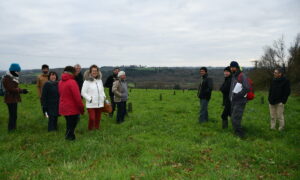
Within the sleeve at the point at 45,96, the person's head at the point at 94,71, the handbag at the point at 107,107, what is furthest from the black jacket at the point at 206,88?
the sleeve at the point at 45,96

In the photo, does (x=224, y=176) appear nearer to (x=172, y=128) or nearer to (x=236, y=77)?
(x=236, y=77)

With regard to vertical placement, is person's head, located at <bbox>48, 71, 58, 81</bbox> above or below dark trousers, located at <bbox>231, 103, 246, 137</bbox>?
above

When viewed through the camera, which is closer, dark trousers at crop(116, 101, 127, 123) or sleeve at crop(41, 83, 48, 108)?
sleeve at crop(41, 83, 48, 108)

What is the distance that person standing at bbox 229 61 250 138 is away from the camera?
24.0 ft

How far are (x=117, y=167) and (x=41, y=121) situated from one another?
676cm

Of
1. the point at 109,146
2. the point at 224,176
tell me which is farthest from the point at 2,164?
the point at 224,176

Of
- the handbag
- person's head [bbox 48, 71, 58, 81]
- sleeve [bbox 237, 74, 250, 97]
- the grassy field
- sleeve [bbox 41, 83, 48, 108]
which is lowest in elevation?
the grassy field

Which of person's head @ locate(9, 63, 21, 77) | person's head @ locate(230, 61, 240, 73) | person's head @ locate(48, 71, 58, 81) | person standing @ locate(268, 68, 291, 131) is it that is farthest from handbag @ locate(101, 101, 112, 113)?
person standing @ locate(268, 68, 291, 131)

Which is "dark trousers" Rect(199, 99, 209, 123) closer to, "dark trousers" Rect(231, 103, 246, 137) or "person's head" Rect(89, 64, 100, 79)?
"dark trousers" Rect(231, 103, 246, 137)

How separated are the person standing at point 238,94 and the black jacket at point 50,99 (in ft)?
20.0

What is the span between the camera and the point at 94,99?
7.93 m

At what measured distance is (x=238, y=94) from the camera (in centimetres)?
738

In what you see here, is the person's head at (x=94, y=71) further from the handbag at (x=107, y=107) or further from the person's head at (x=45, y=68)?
the person's head at (x=45, y=68)

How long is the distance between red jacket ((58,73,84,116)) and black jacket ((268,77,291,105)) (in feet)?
22.2
